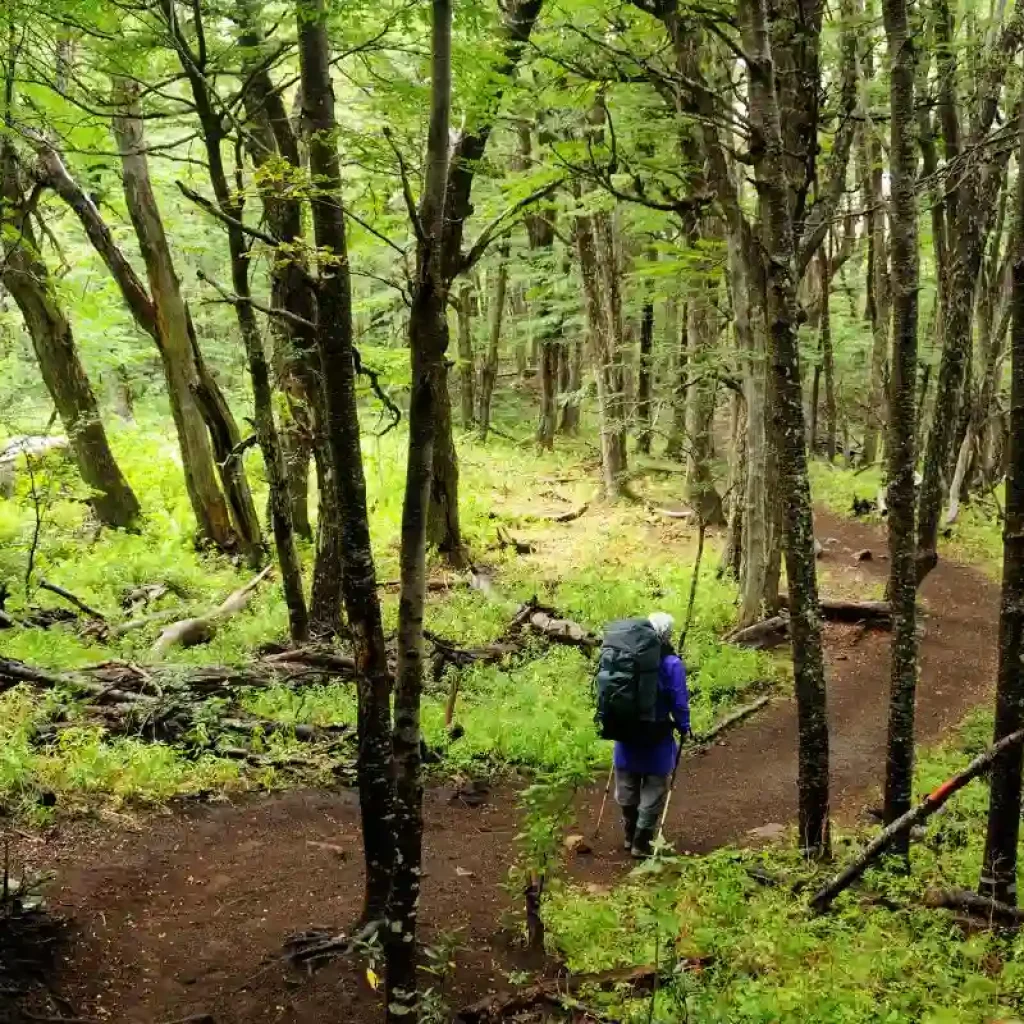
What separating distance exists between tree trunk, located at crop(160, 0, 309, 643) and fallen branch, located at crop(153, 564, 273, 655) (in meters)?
1.49

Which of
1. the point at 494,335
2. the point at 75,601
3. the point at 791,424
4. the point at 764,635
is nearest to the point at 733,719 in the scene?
the point at 764,635

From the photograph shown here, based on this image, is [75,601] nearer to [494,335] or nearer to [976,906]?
[976,906]

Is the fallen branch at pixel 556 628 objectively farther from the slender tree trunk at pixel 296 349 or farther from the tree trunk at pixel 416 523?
the tree trunk at pixel 416 523

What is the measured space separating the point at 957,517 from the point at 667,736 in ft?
46.9

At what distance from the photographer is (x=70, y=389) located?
571 inches

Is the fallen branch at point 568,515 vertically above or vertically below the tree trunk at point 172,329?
below

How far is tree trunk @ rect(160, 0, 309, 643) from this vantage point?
7219 mm

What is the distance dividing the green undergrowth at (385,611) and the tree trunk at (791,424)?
2.53m

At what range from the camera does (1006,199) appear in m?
17.5

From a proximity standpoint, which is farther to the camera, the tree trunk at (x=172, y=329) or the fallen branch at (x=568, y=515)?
the fallen branch at (x=568, y=515)

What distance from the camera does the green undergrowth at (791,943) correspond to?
4.21 metres

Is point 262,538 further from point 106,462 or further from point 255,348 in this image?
point 255,348

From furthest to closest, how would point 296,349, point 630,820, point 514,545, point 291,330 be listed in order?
point 514,545 < point 291,330 < point 296,349 < point 630,820

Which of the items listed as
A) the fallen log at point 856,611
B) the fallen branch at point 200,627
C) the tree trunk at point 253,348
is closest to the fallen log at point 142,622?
the fallen branch at point 200,627
